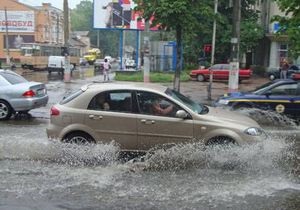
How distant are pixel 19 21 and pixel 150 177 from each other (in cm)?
7601

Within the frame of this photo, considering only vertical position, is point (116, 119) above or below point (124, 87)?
below

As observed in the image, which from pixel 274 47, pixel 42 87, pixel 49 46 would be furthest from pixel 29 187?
pixel 49 46

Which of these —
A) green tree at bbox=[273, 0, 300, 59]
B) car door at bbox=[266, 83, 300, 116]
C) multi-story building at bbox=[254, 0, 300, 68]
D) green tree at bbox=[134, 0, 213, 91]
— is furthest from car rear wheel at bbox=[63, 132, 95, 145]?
multi-story building at bbox=[254, 0, 300, 68]

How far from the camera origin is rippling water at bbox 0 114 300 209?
6797 mm

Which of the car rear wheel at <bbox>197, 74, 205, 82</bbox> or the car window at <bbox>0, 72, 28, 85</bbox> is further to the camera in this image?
the car rear wheel at <bbox>197, 74, 205, 82</bbox>

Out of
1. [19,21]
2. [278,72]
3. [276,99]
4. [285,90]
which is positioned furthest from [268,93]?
[19,21]

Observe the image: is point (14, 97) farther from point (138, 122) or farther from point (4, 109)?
point (138, 122)

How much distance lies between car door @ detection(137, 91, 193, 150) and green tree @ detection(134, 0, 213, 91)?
35.4 ft

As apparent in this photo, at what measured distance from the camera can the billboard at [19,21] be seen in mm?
79312

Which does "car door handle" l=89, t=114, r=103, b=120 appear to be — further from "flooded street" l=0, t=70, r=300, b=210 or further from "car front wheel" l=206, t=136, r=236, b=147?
"car front wheel" l=206, t=136, r=236, b=147

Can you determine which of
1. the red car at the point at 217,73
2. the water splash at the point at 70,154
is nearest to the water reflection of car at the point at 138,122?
the water splash at the point at 70,154

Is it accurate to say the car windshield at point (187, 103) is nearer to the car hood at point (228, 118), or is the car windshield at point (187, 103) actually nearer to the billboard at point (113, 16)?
the car hood at point (228, 118)

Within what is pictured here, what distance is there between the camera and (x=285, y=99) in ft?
49.1

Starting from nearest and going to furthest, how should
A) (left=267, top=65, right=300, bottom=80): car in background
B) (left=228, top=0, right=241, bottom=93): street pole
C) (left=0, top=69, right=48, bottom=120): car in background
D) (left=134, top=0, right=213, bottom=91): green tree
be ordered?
1. (left=0, top=69, right=48, bottom=120): car in background
2. (left=134, top=0, right=213, bottom=91): green tree
3. (left=228, top=0, right=241, bottom=93): street pole
4. (left=267, top=65, right=300, bottom=80): car in background
